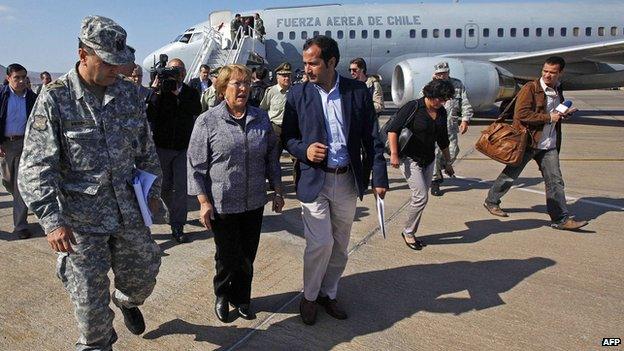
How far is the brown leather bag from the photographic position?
5.30m

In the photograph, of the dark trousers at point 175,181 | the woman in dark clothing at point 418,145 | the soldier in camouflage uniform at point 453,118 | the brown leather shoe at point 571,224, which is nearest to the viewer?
the woman in dark clothing at point 418,145

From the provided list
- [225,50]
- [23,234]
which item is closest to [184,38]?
[225,50]

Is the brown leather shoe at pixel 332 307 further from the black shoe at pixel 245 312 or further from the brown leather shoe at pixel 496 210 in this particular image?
the brown leather shoe at pixel 496 210

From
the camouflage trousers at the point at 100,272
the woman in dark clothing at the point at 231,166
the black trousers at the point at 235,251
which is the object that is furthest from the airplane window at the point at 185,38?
the camouflage trousers at the point at 100,272

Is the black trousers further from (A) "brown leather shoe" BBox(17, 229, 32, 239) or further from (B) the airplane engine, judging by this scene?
(B) the airplane engine

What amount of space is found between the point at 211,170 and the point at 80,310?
1.12 metres

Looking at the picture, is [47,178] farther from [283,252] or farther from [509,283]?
[509,283]

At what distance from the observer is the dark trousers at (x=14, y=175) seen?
484cm

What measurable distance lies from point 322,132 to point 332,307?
1263mm

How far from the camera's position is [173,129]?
4723 mm

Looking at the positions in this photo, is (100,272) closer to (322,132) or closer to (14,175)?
(322,132)

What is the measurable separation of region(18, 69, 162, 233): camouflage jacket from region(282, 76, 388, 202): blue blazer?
1.01 meters

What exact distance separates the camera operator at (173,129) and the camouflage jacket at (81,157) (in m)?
2.08

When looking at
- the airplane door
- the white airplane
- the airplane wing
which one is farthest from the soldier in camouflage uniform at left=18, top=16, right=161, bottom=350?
the airplane door
